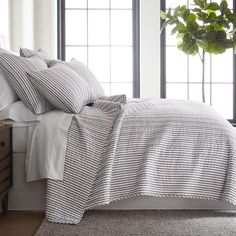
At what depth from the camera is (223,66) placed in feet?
20.8

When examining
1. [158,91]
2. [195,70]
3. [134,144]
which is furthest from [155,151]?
[195,70]

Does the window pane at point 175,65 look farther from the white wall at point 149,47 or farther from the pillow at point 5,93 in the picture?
the pillow at point 5,93

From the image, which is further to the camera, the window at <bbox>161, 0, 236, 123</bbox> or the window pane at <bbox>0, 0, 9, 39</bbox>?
the window at <bbox>161, 0, 236, 123</bbox>

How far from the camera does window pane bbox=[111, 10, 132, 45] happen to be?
245 inches

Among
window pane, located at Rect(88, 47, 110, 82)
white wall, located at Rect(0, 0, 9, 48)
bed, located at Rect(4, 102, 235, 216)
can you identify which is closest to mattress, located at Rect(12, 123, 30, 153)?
bed, located at Rect(4, 102, 235, 216)

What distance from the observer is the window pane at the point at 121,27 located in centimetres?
623

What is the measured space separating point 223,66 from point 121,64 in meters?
1.40

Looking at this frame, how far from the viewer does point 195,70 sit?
Answer: 6.38m

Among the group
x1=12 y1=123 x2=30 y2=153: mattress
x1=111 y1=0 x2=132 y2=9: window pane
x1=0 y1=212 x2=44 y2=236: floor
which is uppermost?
x1=111 y1=0 x2=132 y2=9: window pane

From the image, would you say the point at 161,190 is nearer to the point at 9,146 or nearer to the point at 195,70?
the point at 9,146

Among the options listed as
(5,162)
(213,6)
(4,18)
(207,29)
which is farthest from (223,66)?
(5,162)

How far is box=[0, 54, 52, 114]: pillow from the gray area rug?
2.22 ft

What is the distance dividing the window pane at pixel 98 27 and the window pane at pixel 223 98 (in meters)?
1.66

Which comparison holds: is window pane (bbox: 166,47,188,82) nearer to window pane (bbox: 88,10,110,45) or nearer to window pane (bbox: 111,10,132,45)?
window pane (bbox: 111,10,132,45)
